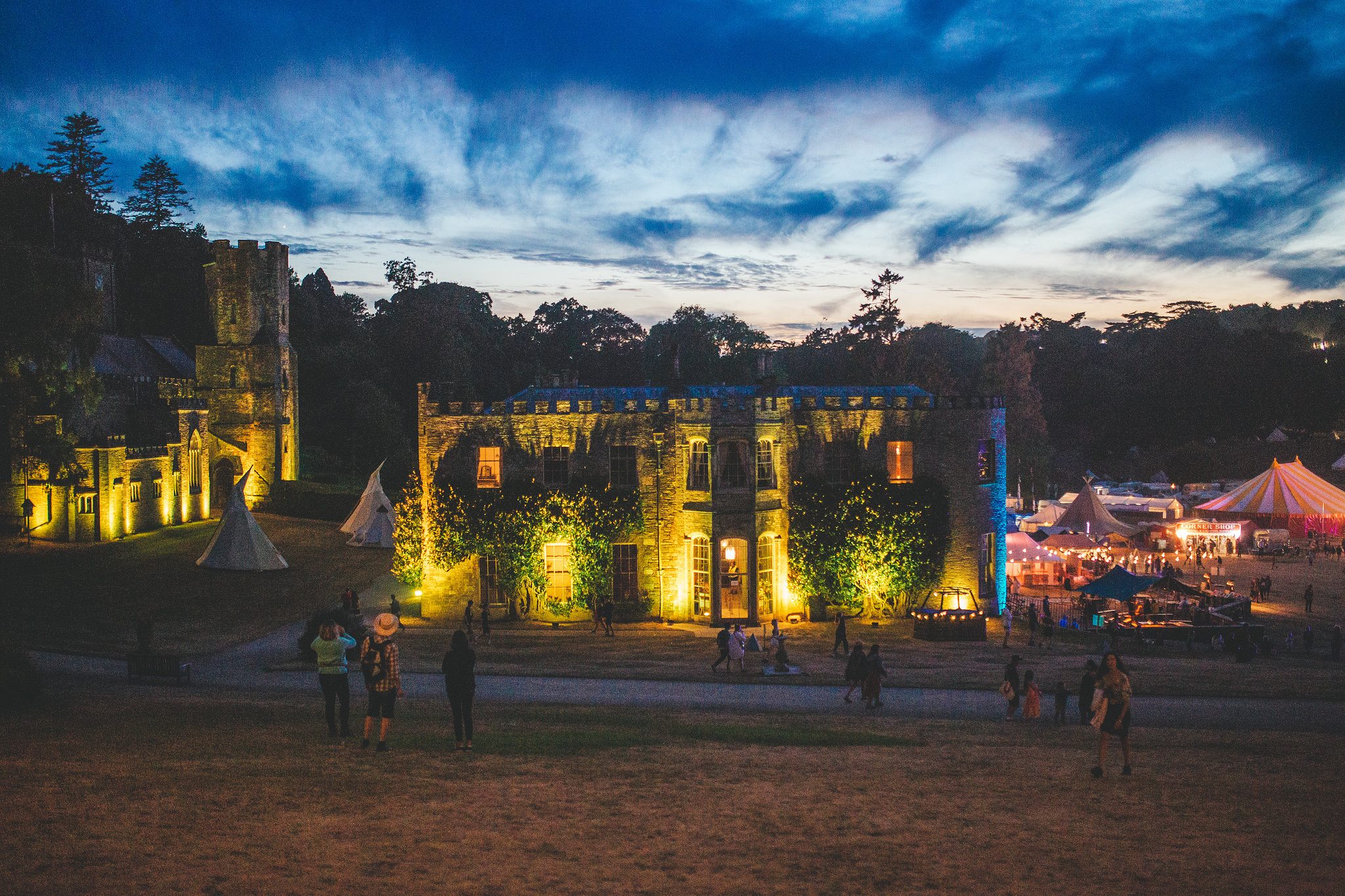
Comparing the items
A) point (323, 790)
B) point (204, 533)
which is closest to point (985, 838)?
point (323, 790)

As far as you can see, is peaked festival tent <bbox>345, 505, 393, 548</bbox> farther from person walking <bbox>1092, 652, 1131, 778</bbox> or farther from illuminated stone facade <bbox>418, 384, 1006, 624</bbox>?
person walking <bbox>1092, 652, 1131, 778</bbox>

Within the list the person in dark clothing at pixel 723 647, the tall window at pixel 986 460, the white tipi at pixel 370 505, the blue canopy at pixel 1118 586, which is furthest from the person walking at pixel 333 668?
the white tipi at pixel 370 505

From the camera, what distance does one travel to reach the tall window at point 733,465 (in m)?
34.2

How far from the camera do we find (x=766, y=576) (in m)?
35.0

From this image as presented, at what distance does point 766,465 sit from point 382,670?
23096 millimetres

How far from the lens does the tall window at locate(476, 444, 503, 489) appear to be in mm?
35500

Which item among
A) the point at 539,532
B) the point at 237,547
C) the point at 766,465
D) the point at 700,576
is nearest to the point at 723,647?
the point at 700,576

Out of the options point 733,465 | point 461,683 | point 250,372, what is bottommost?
point 461,683

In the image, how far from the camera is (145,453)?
54500mm

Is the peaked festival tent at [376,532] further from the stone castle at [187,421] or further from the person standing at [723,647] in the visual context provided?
the person standing at [723,647]

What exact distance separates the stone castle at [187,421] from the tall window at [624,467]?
31083 mm

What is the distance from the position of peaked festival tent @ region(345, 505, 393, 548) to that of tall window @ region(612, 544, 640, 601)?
775 inches

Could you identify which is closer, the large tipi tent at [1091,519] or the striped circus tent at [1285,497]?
the large tipi tent at [1091,519]

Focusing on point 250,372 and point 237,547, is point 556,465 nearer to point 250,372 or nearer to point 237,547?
point 237,547
